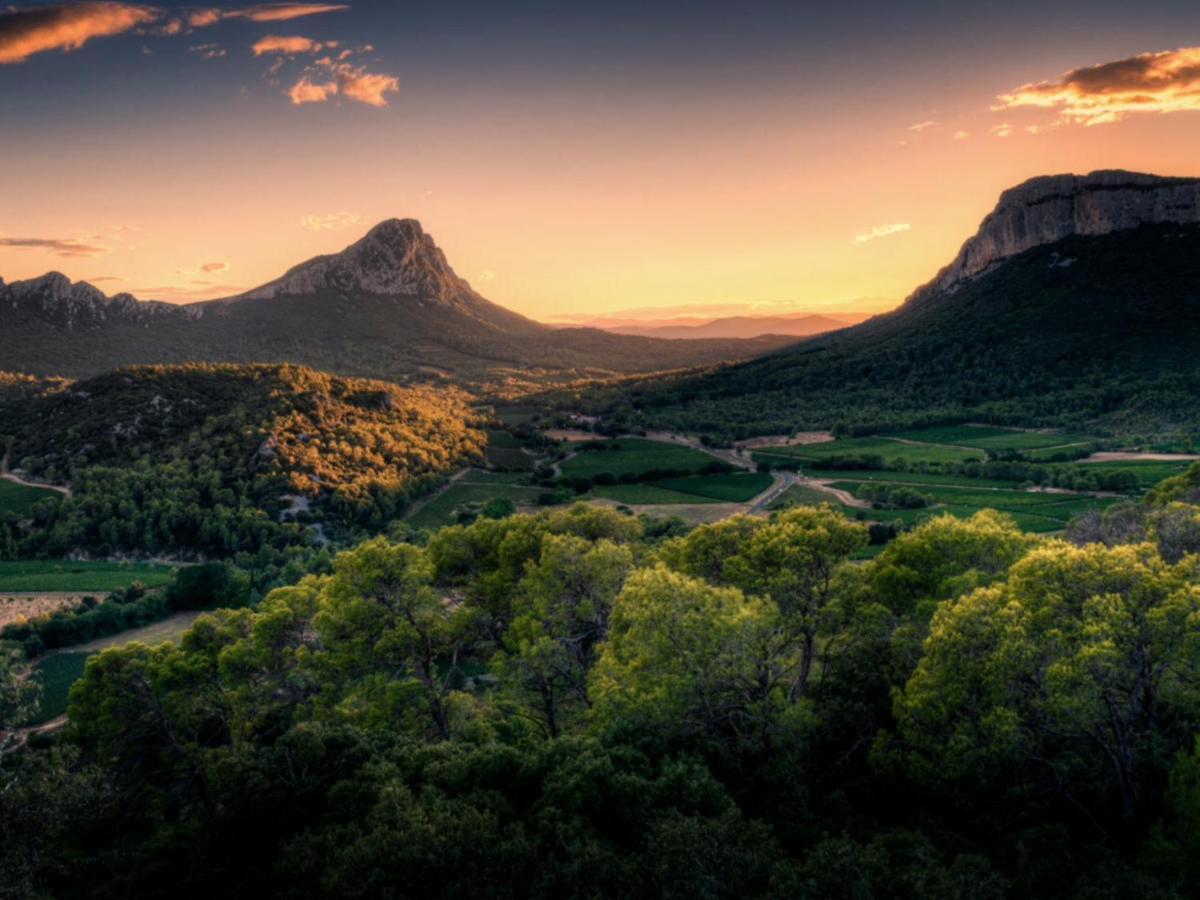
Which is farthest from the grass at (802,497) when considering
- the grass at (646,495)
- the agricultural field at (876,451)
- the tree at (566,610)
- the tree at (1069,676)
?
the tree at (1069,676)

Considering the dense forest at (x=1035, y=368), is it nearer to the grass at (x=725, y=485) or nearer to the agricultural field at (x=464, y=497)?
the grass at (x=725, y=485)

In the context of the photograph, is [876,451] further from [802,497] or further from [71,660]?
[71,660]

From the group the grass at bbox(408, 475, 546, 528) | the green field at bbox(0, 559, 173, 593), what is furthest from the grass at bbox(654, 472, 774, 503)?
the green field at bbox(0, 559, 173, 593)

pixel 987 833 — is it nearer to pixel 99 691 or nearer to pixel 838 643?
pixel 838 643

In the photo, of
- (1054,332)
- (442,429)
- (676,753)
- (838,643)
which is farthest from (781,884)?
(1054,332)

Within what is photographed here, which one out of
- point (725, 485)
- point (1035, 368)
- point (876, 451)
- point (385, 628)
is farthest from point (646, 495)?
point (1035, 368)
